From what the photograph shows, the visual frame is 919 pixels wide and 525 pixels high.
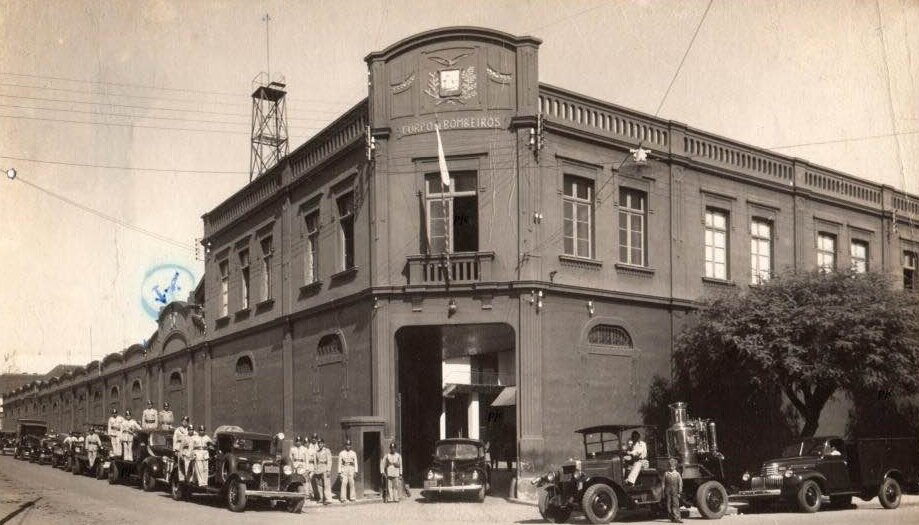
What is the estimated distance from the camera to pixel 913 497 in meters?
23.6

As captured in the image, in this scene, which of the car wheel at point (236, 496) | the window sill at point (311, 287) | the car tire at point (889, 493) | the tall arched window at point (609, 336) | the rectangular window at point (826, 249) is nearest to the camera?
the car wheel at point (236, 496)

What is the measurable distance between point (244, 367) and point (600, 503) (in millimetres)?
19428

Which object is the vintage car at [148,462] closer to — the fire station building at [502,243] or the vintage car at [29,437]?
the fire station building at [502,243]

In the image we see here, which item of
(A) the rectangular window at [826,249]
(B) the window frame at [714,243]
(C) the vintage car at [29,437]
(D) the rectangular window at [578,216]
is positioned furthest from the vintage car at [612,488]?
(C) the vintage car at [29,437]

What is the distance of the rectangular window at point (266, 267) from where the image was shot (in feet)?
106

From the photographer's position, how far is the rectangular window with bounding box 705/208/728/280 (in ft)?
91.7

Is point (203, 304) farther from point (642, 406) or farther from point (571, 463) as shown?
point (571, 463)

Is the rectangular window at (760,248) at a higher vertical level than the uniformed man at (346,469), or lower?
higher

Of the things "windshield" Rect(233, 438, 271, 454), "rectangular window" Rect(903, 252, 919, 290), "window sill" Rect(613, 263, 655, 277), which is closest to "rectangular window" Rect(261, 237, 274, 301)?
"windshield" Rect(233, 438, 271, 454)

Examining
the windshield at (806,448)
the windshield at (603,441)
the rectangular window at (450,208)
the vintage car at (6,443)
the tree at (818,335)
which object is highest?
the rectangular window at (450,208)

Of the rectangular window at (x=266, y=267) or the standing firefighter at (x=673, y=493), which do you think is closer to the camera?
the standing firefighter at (x=673, y=493)

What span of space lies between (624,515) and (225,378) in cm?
2075

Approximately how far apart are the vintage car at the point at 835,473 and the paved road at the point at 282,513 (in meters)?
0.41

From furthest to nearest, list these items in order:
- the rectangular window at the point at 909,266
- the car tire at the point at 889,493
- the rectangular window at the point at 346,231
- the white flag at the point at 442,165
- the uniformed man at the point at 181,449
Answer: the rectangular window at the point at 909,266, the rectangular window at the point at 346,231, the white flag at the point at 442,165, the uniformed man at the point at 181,449, the car tire at the point at 889,493
